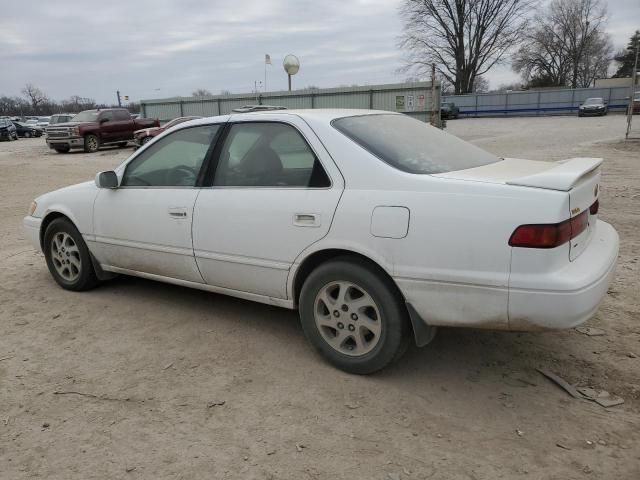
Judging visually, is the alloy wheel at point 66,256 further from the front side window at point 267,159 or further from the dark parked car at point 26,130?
the dark parked car at point 26,130

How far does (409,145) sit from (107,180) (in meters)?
2.40

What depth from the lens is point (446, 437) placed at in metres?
2.61

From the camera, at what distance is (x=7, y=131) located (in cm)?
3484

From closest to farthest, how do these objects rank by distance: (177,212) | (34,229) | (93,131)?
(177,212)
(34,229)
(93,131)

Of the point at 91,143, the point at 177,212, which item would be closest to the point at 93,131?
the point at 91,143

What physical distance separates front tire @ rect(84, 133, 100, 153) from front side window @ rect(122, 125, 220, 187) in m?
20.2

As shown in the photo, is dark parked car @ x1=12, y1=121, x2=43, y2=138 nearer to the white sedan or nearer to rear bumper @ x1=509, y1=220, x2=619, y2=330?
the white sedan

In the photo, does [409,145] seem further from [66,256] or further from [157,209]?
[66,256]

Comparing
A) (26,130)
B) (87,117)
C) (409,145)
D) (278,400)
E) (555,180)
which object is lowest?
(278,400)

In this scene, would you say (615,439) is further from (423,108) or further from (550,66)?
(550,66)

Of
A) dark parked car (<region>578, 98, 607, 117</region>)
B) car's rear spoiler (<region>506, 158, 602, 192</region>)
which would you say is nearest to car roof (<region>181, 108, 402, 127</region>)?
car's rear spoiler (<region>506, 158, 602, 192</region>)

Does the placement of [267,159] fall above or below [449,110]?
below

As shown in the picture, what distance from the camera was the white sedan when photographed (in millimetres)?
2607

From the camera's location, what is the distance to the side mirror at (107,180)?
4.21 meters
